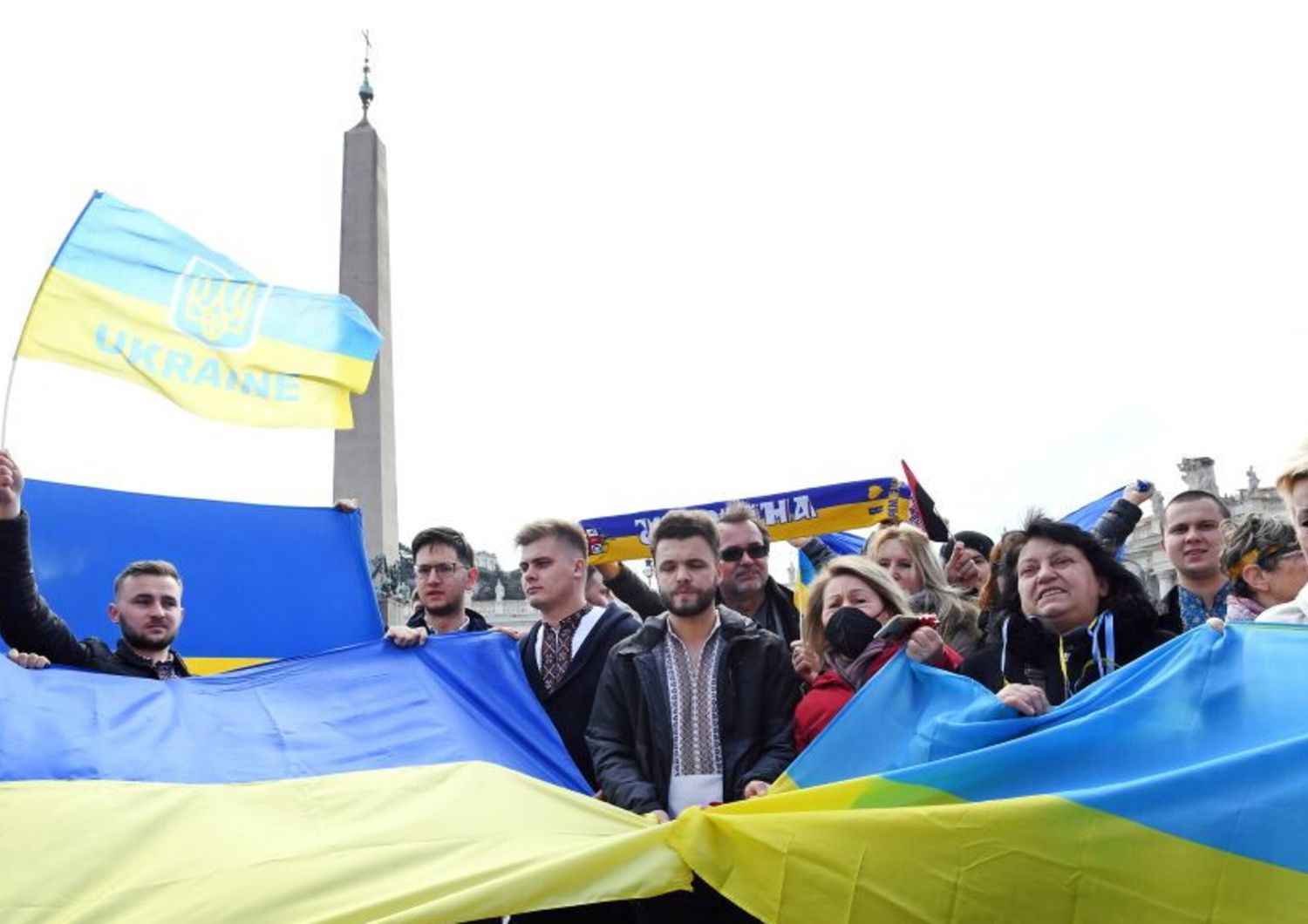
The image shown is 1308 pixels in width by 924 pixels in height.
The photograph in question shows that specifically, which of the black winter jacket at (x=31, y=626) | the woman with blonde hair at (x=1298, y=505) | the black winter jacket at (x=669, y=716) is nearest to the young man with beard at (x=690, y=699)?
the black winter jacket at (x=669, y=716)

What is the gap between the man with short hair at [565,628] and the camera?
4.65 meters

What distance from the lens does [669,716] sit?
405cm

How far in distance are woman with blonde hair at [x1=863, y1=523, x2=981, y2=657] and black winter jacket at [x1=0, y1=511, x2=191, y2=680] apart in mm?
3043

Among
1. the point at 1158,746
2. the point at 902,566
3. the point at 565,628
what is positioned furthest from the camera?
the point at 902,566

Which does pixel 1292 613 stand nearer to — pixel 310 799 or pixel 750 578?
pixel 750 578

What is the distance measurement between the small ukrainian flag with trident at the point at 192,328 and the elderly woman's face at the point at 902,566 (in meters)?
4.08

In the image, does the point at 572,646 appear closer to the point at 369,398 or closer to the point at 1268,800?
the point at 1268,800

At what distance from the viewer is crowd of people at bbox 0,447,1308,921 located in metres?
3.86

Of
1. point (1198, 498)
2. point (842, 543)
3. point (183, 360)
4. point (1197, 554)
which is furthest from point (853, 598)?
point (183, 360)

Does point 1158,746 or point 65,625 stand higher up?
point 65,625

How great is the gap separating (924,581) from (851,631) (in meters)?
1.51

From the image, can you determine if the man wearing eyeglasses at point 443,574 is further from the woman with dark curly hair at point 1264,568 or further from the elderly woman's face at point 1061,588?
the woman with dark curly hair at point 1264,568

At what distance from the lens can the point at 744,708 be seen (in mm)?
4031

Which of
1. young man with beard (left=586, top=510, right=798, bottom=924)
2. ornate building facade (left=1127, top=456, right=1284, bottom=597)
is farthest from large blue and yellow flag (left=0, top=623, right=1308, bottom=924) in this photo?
ornate building facade (left=1127, top=456, right=1284, bottom=597)
